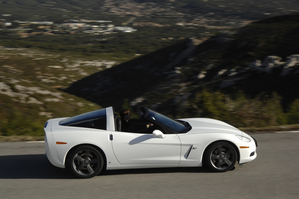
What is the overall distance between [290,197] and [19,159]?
505cm

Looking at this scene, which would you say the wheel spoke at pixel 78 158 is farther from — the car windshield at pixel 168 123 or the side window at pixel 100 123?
the car windshield at pixel 168 123

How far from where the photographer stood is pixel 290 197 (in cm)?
→ 443

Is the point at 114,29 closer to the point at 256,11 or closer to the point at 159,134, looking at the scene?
the point at 256,11

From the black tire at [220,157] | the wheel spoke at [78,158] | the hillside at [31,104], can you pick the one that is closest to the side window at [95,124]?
the wheel spoke at [78,158]

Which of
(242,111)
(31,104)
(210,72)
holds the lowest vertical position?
(242,111)

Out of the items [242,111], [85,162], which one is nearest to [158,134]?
[85,162]

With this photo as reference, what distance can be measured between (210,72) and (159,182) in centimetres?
1477

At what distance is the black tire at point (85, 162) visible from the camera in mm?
5277

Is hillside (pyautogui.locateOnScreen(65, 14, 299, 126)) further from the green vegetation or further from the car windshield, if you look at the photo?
the car windshield

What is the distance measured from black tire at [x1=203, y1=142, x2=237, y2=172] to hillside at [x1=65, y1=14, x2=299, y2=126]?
6.66 m

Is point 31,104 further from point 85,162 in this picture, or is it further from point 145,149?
point 145,149

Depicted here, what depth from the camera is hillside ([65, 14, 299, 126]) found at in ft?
48.6

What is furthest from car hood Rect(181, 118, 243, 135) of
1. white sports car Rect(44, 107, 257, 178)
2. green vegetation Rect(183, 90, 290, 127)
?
green vegetation Rect(183, 90, 290, 127)

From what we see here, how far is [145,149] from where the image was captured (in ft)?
17.7
